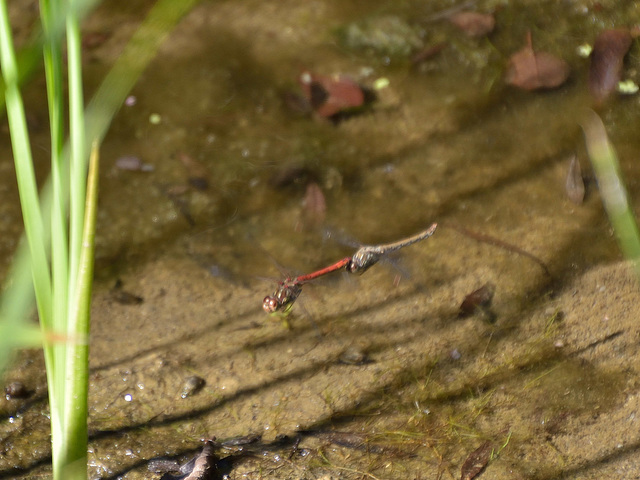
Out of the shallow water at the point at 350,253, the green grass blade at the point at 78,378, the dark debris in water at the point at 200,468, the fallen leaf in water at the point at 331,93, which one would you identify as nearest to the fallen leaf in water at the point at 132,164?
the shallow water at the point at 350,253

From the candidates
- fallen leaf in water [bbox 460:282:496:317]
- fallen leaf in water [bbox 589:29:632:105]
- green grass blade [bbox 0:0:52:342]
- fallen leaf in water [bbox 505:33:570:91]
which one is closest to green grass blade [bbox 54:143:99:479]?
green grass blade [bbox 0:0:52:342]

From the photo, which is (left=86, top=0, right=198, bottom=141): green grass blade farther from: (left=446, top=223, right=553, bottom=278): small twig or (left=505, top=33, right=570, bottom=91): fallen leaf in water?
(left=505, top=33, right=570, bottom=91): fallen leaf in water

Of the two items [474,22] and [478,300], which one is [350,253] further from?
[474,22]

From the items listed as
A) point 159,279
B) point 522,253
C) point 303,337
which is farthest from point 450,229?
point 159,279

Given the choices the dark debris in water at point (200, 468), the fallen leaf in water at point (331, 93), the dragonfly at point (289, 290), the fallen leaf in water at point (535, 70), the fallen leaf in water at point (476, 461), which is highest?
the fallen leaf in water at point (535, 70)

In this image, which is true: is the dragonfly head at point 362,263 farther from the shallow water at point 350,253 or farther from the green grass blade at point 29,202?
the green grass blade at point 29,202

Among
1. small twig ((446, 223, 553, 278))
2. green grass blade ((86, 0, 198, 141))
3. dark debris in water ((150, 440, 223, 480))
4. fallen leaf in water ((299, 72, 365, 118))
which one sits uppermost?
green grass blade ((86, 0, 198, 141))

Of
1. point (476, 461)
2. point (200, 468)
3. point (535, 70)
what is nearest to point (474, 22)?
point (535, 70)
